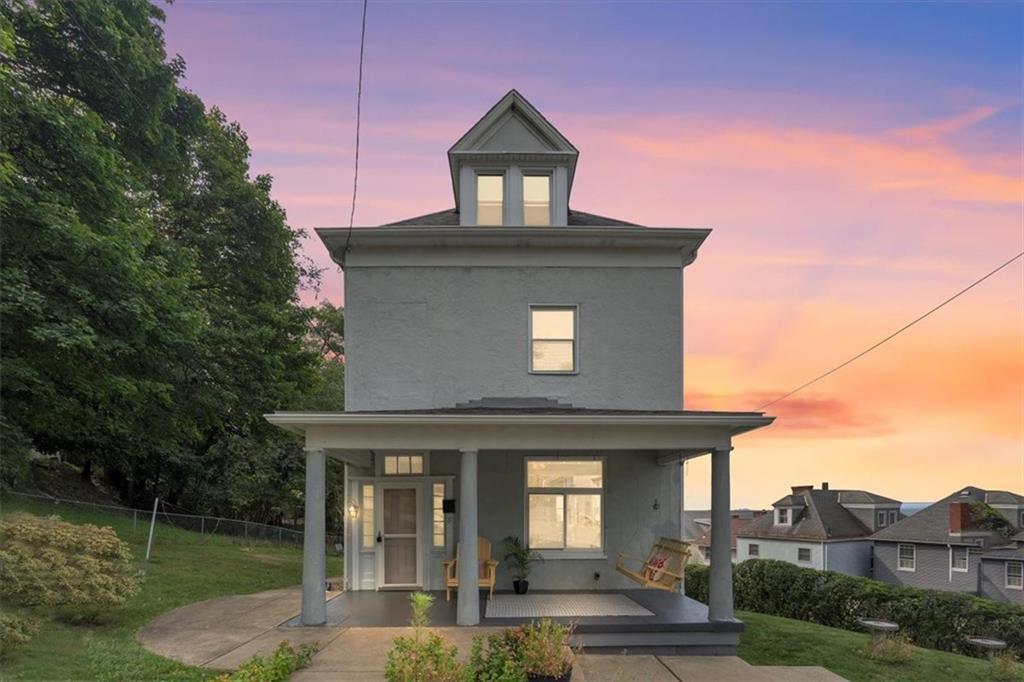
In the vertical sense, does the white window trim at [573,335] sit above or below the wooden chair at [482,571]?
above

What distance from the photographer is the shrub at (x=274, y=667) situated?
7223 mm

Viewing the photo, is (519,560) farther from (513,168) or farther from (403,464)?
(513,168)

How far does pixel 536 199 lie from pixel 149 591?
12.3 meters

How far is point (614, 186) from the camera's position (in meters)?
19.7

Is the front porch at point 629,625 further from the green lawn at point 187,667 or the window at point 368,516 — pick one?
the window at point 368,516

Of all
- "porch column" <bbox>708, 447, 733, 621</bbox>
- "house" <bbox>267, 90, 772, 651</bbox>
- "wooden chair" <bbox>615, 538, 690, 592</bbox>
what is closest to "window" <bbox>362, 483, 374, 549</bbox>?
"house" <bbox>267, 90, 772, 651</bbox>

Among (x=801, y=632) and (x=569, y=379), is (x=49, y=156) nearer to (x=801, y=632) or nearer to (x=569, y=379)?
(x=569, y=379)

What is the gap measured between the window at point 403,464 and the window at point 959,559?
30.3 meters

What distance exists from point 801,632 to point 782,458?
52.7 feet

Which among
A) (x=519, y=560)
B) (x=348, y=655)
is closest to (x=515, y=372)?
(x=519, y=560)

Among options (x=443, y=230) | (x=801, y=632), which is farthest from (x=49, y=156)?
(x=801, y=632)

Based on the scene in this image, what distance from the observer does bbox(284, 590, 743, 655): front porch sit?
9477 millimetres

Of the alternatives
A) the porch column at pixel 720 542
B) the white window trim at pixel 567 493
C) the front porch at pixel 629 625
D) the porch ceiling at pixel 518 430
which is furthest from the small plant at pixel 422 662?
the white window trim at pixel 567 493

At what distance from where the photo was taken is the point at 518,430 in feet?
34.4
